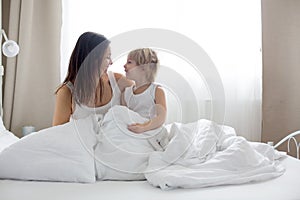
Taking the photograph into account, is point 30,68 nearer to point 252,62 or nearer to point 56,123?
point 56,123

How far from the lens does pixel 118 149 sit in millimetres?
1374

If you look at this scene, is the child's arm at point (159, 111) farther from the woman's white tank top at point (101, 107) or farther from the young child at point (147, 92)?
the woman's white tank top at point (101, 107)

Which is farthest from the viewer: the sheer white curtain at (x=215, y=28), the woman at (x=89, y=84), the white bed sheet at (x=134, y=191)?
the sheer white curtain at (x=215, y=28)

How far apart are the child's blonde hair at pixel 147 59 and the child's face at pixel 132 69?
0.02 m

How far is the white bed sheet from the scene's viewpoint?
1.16 metres

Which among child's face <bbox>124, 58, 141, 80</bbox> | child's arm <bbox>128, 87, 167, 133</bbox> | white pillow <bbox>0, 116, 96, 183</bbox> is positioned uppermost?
child's face <bbox>124, 58, 141, 80</bbox>

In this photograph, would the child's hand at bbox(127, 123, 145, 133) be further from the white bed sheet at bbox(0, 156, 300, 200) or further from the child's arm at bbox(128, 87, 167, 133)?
the white bed sheet at bbox(0, 156, 300, 200)

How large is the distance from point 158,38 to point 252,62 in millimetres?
1774

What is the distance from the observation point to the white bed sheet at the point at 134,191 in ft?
3.81

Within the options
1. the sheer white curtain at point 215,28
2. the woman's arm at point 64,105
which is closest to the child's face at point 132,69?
the woman's arm at point 64,105

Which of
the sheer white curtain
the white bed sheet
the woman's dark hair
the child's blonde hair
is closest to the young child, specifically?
the child's blonde hair

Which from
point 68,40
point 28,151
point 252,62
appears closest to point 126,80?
point 28,151

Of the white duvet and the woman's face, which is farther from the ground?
the woman's face

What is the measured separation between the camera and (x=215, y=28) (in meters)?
3.05
